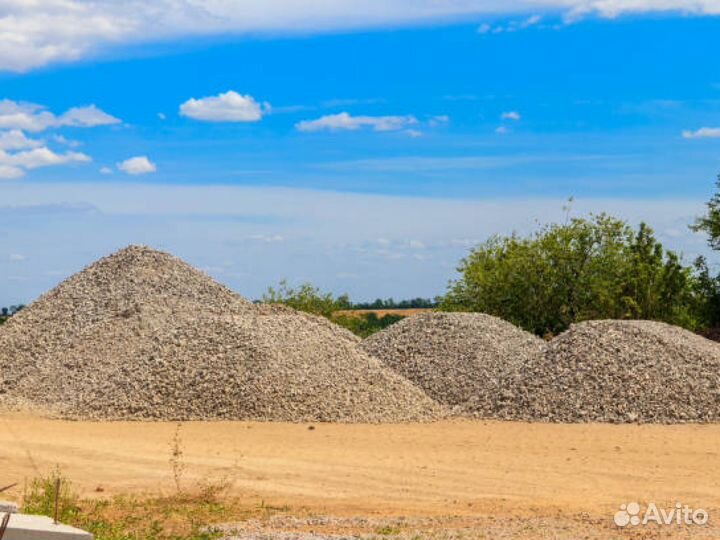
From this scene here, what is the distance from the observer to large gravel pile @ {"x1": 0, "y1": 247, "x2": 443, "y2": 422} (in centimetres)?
2170

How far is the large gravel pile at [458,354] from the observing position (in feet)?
79.6

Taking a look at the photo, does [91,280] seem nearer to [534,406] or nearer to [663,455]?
[534,406]

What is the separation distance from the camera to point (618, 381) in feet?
74.1

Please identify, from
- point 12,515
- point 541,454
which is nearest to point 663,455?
point 541,454

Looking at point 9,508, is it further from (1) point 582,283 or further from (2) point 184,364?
(1) point 582,283

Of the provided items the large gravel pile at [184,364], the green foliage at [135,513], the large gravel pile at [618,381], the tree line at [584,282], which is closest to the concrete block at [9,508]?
the green foliage at [135,513]

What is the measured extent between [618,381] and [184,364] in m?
9.86

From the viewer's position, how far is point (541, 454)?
56.9ft

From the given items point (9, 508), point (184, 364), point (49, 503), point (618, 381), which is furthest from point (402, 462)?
point (9, 508)

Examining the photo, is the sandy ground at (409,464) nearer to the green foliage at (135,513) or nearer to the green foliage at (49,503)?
the green foliage at (135,513)

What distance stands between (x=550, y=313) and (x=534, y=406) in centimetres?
1615

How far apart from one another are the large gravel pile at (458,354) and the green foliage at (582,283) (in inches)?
338

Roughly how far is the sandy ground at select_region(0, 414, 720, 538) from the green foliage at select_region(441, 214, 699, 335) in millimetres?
16611

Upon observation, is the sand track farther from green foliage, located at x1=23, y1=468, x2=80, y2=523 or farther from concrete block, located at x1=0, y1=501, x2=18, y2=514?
concrete block, located at x1=0, y1=501, x2=18, y2=514
